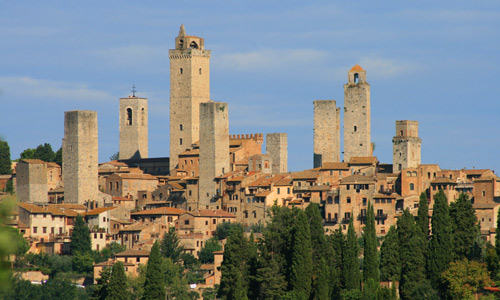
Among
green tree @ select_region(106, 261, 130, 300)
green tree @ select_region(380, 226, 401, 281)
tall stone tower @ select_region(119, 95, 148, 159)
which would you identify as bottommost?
green tree @ select_region(106, 261, 130, 300)

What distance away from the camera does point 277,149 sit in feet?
238

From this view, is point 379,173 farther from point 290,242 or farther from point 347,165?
point 290,242

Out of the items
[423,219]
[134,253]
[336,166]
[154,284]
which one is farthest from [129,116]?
[154,284]

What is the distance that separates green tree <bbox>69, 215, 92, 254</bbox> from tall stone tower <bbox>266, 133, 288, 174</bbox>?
16662 millimetres

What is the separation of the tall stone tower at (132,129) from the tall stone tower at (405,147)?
26222mm

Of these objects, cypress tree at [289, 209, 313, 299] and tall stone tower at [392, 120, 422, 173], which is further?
tall stone tower at [392, 120, 422, 173]

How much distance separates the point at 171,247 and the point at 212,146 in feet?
42.1

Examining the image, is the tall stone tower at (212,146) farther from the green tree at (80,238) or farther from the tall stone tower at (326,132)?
the green tree at (80,238)

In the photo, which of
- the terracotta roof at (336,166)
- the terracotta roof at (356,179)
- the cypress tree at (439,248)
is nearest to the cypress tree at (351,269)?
the cypress tree at (439,248)

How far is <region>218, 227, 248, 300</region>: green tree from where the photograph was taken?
1519 inches

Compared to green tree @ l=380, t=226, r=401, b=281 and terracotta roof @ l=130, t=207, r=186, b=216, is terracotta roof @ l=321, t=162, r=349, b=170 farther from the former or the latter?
green tree @ l=380, t=226, r=401, b=281

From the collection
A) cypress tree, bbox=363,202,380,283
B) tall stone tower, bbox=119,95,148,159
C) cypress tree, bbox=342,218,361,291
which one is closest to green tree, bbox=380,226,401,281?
cypress tree, bbox=363,202,380,283

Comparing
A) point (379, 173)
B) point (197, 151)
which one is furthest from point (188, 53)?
point (379, 173)

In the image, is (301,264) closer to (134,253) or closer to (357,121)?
(134,253)
